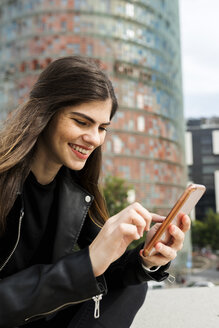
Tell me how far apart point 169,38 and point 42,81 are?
150ft

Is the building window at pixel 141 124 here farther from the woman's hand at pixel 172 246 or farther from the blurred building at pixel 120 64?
the woman's hand at pixel 172 246

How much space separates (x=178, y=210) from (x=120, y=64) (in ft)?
132

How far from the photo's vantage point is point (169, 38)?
4466 centimetres

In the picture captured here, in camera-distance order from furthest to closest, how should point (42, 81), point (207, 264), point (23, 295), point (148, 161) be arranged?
point (207, 264) < point (148, 161) < point (42, 81) < point (23, 295)

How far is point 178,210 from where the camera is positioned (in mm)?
1256

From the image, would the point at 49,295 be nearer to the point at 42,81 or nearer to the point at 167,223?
the point at 167,223

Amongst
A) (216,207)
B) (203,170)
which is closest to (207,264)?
(216,207)

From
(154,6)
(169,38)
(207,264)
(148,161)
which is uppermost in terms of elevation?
(154,6)

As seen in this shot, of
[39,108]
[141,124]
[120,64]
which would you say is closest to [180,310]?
[39,108]

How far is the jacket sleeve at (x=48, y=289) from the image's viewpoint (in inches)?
47.7

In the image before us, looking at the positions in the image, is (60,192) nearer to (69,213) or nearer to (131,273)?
(69,213)

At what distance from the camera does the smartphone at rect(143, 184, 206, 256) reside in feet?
4.03

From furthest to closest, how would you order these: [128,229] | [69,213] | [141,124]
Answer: [141,124] → [69,213] → [128,229]

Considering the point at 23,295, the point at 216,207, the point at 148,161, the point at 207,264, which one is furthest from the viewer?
the point at 216,207
